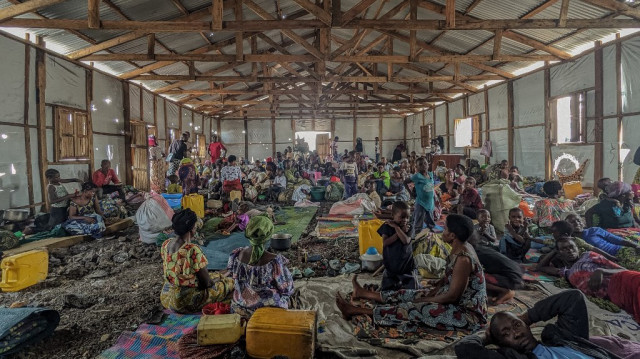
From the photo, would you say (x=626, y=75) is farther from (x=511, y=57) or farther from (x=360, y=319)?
(x=360, y=319)

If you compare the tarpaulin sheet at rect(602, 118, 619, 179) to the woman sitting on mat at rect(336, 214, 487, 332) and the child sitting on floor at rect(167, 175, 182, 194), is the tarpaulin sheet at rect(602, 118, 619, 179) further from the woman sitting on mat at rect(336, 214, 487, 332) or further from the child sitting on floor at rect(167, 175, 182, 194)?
the child sitting on floor at rect(167, 175, 182, 194)

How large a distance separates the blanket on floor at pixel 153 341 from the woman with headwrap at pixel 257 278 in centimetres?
54

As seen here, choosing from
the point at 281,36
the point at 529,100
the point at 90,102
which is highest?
the point at 281,36

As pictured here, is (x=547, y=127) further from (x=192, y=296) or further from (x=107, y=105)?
(x=107, y=105)

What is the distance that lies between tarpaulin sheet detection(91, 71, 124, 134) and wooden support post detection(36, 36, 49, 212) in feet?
6.84

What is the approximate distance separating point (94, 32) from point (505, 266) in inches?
371

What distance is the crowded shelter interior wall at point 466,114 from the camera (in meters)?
7.05

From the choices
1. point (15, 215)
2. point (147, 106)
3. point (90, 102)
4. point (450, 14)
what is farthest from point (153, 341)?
point (147, 106)

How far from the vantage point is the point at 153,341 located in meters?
3.05

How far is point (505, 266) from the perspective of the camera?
3.81 metres

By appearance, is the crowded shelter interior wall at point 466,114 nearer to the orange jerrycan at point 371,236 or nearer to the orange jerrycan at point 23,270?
the orange jerrycan at point 23,270

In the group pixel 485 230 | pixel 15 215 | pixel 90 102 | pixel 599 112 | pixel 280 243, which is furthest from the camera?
pixel 90 102

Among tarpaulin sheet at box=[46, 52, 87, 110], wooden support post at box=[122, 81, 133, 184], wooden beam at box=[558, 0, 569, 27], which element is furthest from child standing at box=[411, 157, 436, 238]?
wooden support post at box=[122, 81, 133, 184]

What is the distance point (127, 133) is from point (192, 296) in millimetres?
9992
